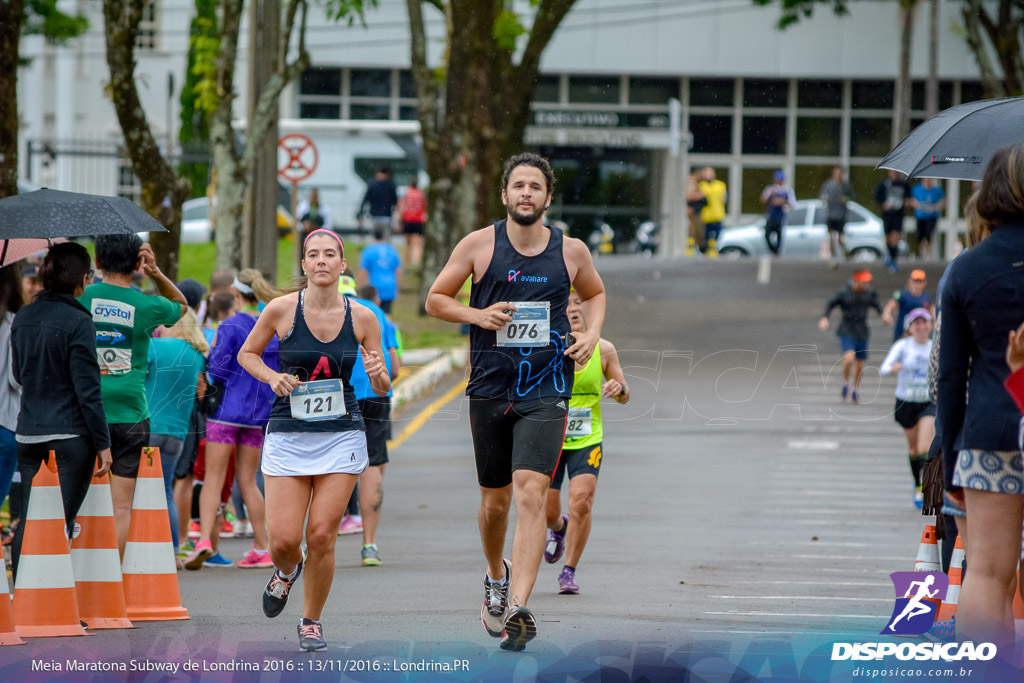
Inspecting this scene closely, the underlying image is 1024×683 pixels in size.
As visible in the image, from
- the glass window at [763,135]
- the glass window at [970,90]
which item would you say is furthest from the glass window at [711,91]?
the glass window at [970,90]

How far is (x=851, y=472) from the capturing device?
15602 millimetres

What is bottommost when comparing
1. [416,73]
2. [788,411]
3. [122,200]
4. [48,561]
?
[788,411]

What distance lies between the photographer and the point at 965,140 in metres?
6.74

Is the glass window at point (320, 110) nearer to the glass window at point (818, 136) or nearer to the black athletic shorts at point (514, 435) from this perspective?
the glass window at point (818, 136)

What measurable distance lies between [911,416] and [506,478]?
23.1 feet

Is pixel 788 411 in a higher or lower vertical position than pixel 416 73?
lower

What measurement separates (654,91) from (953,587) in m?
40.0

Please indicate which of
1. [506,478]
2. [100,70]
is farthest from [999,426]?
[100,70]

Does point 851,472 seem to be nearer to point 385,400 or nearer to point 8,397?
point 385,400

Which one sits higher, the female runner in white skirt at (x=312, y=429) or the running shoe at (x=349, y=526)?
the female runner in white skirt at (x=312, y=429)

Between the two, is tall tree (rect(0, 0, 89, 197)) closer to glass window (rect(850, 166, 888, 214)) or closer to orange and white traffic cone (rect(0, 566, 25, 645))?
orange and white traffic cone (rect(0, 566, 25, 645))

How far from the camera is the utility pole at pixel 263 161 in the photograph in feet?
62.7

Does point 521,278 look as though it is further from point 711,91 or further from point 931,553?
point 711,91

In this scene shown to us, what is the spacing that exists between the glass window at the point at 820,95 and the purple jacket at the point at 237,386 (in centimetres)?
3764
